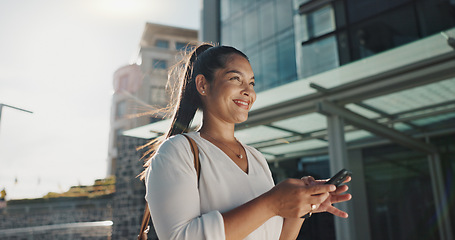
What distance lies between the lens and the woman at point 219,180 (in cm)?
99

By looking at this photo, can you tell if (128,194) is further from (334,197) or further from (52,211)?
(52,211)

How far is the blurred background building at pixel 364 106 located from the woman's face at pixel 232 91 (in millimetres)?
4306

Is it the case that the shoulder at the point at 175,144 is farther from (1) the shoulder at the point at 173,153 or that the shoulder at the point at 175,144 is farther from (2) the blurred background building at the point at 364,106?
(2) the blurred background building at the point at 364,106

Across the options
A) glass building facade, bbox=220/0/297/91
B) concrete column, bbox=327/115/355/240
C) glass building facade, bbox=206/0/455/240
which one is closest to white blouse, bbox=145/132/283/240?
glass building facade, bbox=206/0/455/240

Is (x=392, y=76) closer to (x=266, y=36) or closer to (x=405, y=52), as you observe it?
(x=405, y=52)

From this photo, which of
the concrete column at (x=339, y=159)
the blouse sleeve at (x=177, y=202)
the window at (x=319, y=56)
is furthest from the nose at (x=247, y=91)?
the window at (x=319, y=56)

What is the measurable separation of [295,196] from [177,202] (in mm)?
330

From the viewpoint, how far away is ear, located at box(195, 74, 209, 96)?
132 centimetres

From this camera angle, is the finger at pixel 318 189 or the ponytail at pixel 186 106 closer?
the finger at pixel 318 189

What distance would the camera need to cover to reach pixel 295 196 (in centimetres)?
100

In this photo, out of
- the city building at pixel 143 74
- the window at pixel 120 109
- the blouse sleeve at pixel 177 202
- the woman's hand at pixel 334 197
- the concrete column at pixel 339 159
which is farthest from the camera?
the window at pixel 120 109

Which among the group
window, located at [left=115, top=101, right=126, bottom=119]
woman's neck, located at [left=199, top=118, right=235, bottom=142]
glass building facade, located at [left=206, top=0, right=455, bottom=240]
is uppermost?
window, located at [left=115, top=101, right=126, bottom=119]

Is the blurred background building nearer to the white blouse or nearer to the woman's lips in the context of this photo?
the woman's lips


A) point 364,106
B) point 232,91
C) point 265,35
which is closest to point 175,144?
point 232,91
